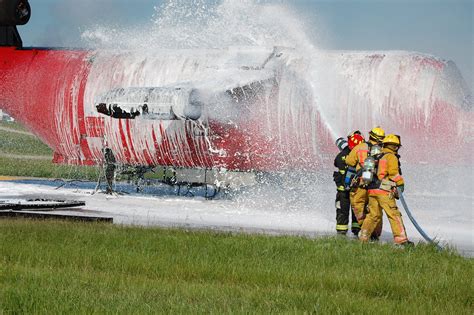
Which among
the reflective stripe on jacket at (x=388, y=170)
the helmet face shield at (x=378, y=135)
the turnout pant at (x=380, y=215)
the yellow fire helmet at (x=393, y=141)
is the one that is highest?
the helmet face shield at (x=378, y=135)

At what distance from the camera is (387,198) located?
1680cm

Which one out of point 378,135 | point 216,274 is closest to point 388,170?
point 378,135

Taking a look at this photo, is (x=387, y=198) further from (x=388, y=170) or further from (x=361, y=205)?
(x=361, y=205)

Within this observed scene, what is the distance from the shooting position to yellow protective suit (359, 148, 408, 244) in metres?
16.7

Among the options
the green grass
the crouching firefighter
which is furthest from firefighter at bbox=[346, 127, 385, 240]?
the green grass

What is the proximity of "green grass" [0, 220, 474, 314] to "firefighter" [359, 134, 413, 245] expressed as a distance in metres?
0.84

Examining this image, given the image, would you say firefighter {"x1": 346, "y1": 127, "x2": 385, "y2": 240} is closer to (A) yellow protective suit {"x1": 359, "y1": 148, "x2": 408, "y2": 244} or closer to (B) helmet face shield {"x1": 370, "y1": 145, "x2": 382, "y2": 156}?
(B) helmet face shield {"x1": 370, "y1": 145, "x2": 382, "y2": 156}

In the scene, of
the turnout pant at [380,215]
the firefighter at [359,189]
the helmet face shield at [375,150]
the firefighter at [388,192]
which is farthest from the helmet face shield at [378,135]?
the turnout pant at [380,215]

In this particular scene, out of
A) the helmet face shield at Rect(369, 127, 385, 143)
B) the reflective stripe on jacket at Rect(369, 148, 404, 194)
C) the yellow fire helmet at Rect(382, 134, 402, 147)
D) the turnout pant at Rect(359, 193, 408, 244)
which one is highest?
the helmet face shield at Rect(369, 127, 385, 143)

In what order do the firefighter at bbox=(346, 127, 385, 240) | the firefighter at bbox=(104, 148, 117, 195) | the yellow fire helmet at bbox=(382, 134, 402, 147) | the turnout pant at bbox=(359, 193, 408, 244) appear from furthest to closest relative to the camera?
the firefighter at bbox=(104, 148, 117, 195)
the firefighter at bbox=(346, 127, 385, 240)
the yellow fire helmet at bbox=(382, 134, 402, 147)
the turnout pant at bbox=(359, 193, 408, 244)

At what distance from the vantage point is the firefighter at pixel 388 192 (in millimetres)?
16703

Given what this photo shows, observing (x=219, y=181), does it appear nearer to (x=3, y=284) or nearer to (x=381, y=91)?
(x=381, y=91)

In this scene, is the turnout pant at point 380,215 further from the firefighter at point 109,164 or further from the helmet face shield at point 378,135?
the firefighter at point 109,164

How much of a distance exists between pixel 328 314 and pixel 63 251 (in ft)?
19.5
